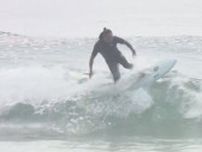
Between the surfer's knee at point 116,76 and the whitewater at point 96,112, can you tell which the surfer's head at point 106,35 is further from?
the whitewater at point 96,112

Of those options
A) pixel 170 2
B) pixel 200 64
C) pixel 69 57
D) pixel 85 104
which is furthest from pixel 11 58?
pixel 170 2

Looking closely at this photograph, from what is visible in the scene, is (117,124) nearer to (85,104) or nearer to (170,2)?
(85,104)

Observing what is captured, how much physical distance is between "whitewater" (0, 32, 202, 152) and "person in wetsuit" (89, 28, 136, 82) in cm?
27

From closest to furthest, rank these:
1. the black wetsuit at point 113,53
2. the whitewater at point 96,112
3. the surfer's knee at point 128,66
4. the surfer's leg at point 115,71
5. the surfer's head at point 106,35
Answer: the whitewater at point 96,112, the surfer's head at point 106,35, the black wetsuit at point 113,53, the surfer's leg at point 115,71, the surfer's knee at point 128,66

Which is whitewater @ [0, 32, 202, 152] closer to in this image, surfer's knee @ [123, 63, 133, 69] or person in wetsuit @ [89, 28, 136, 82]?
surfer's knee @ [123, 63, 133, 69]

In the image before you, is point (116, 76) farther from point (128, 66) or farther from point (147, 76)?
point (147, 76)

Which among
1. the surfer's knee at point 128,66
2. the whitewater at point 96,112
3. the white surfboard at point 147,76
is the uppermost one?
the surfer's knee at point 128,66

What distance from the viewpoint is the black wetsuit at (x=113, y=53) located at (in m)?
17.0

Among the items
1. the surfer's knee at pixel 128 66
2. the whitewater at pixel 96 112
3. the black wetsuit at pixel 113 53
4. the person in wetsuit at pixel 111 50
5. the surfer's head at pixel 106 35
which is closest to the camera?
the whitewater at pixel 96 112

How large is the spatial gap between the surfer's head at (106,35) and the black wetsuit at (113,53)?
0.09 meters

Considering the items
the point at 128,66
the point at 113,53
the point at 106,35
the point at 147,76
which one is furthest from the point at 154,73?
the point at 106,35

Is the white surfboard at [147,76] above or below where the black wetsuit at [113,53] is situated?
below

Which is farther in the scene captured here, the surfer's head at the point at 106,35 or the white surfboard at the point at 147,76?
the white surfboard at the point at 147,76

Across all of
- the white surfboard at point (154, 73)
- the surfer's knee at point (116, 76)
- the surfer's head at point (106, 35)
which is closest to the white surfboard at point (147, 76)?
the white surfboard at point (154, 73)
